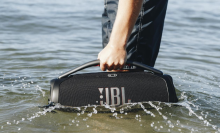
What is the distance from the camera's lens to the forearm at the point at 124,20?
1.87 m

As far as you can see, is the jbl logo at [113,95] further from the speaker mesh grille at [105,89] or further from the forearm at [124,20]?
the forearm at [124,20]

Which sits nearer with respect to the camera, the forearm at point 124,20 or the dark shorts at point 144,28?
the forearm at point 124,20

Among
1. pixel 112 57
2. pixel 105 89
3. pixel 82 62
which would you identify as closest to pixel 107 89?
pixel 105 89

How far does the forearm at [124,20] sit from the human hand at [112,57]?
0.03m

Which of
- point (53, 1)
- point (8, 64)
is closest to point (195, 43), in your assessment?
point (8, 64)

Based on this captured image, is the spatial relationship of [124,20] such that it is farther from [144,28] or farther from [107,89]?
[107,89]

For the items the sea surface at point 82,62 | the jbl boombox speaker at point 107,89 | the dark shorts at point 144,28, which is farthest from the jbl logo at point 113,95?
the dark shorts at point 144,28

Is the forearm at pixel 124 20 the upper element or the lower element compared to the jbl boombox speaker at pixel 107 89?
upper

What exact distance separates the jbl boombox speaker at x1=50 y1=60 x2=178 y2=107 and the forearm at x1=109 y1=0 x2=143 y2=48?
0.82 ft

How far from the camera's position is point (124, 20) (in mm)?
1896

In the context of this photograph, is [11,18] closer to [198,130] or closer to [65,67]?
[65,67]

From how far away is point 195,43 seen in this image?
5.40 meters

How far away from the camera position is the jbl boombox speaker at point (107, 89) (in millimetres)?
2143

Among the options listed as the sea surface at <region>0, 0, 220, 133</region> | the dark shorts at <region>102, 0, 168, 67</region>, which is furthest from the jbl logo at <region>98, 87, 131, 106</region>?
the dark shorts at <region>102, 0, 168, 67</region>
